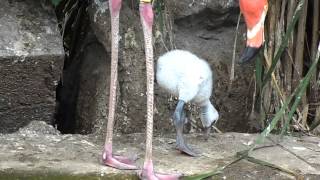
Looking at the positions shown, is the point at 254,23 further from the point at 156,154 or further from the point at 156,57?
the point at 156,57

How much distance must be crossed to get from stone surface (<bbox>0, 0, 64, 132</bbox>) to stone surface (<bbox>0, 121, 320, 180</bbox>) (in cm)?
7

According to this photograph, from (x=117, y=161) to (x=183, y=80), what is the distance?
0.29 m

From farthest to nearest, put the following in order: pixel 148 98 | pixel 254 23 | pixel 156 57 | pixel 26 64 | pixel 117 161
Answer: pixel 156 57 → pixel 26 64 → pixel 117 161 → pixel 148 98 → pixel 254 23

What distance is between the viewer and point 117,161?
223cm

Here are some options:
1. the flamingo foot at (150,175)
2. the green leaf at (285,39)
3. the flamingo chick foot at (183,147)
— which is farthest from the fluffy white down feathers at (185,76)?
the green leaf at (285,39)

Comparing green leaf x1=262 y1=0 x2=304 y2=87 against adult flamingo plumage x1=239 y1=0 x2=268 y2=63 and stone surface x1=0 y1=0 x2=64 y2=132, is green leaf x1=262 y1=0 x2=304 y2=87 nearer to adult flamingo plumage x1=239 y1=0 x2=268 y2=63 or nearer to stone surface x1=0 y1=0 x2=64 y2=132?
adult flamingo plumage x1=239 y1=0 x2=268 y2=63

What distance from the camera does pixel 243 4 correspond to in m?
2.02

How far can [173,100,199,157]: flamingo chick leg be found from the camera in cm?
224

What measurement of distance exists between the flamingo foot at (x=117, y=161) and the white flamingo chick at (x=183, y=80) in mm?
165

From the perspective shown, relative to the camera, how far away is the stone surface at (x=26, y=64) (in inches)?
100

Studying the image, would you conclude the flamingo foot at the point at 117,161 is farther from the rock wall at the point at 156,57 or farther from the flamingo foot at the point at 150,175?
the rock wall at the point at 156,57

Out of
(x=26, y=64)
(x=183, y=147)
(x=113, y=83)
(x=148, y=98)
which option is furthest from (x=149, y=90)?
(x=26, y=64)

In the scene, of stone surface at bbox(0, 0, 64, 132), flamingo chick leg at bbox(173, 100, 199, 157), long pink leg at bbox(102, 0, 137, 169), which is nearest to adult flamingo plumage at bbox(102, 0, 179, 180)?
long pink leg at bbox(102, 0, 137, 169)

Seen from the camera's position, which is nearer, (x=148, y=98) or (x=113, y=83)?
(x=148, y=98)
